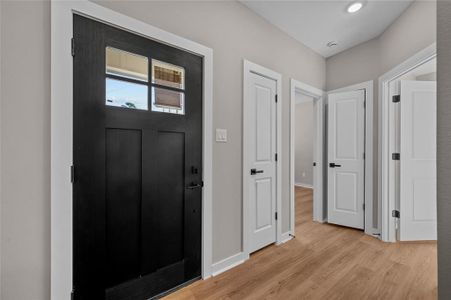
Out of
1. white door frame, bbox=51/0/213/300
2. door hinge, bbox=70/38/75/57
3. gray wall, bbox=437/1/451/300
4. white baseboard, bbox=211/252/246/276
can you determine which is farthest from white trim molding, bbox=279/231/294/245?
door hinge, bbox=70/38/75/57

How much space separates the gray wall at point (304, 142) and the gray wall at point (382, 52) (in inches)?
123

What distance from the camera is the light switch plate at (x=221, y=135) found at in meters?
2.12

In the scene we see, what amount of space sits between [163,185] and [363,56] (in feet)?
11.3

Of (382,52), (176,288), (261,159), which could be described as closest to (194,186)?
(176,288)

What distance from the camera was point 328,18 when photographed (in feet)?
8.51

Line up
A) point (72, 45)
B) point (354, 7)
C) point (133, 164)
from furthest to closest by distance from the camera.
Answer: point (354, 7) < point (133, 164) < point (72, 45)

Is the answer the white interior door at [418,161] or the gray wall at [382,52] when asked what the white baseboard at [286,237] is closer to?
the gray wall at [382,52]

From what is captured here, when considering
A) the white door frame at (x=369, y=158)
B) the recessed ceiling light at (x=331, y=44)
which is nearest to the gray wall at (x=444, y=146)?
the white door frame at (x=369, y=158)

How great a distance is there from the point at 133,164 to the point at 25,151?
0.61 m

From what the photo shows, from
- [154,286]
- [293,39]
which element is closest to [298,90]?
[293,39]

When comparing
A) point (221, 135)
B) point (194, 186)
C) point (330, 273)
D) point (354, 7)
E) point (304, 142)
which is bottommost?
point (330, 273)

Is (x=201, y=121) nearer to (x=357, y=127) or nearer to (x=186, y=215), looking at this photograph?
(x=186, y=215)

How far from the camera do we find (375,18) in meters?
2.62

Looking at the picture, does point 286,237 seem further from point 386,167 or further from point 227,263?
point 386,167
